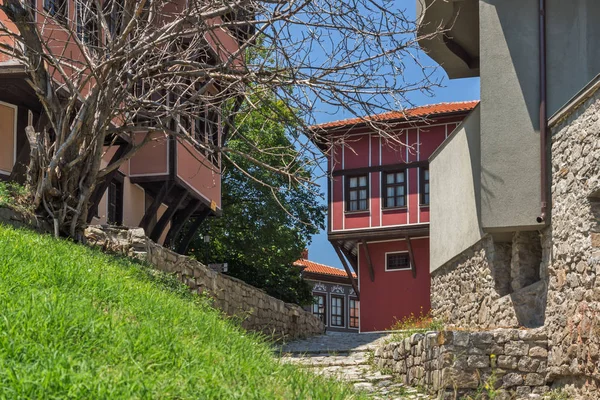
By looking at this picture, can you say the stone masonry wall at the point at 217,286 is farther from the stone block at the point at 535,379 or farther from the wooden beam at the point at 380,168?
the wooden beam at the point at 380,168

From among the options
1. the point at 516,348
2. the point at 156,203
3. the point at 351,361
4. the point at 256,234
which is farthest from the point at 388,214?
the point at 516,348

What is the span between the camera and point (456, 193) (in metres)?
15.2

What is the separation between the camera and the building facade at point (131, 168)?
565 inches

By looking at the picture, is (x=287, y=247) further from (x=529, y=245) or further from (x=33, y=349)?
(x=33, y=349)

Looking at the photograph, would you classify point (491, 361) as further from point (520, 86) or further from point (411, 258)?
point (411, 258)

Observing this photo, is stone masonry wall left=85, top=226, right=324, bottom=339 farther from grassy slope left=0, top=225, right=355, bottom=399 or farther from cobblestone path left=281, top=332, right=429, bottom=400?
grassy slope left=0, top=225, right=355, bottom=399

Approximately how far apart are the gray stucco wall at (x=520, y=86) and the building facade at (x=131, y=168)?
3810 mm

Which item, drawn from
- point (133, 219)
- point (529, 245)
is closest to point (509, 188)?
point (529, 245)

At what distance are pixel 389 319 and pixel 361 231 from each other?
2.75m

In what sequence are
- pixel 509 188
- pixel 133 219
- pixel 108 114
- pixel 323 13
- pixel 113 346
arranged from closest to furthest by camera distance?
pixel 113 346 < pixel 323 13 < pixel 108 114 < pixel 509 188 < pixel 133 219

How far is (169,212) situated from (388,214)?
9518 mm

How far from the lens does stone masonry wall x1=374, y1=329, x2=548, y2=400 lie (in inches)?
446

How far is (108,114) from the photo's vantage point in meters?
11.6

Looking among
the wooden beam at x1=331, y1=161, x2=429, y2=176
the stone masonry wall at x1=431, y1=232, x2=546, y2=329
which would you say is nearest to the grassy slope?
the stone masonry wall at x1=431, y1=232, x2=546, y2=329
